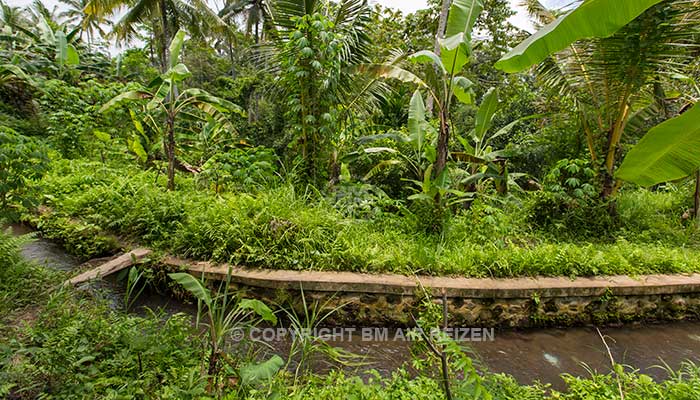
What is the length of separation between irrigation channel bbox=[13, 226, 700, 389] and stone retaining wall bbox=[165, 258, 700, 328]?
0.14 meters

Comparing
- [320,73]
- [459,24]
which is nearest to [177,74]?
[320,73]

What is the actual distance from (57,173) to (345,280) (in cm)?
564

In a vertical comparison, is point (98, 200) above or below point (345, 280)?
above

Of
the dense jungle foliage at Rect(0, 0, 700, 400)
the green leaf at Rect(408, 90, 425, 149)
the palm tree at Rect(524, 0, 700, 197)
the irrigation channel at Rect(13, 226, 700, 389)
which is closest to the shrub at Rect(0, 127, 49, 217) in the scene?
the dense jungle foliage at Rect(0, 0, 700, 400)

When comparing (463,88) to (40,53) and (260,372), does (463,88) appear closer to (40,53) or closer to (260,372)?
(260,372)

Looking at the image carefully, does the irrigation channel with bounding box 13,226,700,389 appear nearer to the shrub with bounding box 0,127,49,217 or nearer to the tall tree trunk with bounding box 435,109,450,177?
the shrub with bounding box 0,127,49,217

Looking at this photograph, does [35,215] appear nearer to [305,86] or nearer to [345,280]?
[305,86]

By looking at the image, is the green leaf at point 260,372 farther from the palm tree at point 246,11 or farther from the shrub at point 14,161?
the palm tree at point 246,11

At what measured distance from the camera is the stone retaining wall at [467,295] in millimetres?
2916

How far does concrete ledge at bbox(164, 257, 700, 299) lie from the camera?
9.52ft

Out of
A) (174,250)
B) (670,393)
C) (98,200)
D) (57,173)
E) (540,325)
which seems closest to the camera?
(670,393)

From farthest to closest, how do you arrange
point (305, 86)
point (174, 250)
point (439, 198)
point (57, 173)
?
point (57, 173)
point (305, 86)
point (439, 198)
point (174, 250)

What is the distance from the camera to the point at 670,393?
1829mm

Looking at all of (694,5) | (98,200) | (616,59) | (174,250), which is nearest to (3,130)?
(98,200)
